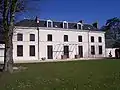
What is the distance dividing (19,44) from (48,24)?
7545 mm

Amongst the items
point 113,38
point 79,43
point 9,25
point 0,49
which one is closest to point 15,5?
point 9,25

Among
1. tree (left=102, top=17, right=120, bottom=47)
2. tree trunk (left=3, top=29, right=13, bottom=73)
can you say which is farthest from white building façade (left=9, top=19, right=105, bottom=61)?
tree (left=102, top=17, right=120, bottom=47)

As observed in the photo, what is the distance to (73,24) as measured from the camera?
58562 mm

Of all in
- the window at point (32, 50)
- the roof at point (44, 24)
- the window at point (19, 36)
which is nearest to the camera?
the window at point (19, 36)

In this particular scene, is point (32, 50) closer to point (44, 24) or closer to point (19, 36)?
point (19, 36)

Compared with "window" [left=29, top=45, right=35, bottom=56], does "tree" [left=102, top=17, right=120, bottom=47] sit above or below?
above

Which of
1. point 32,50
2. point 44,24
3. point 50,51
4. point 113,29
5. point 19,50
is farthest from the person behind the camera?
point 113,29

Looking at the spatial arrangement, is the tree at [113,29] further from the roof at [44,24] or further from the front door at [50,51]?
the front door at [50,51]

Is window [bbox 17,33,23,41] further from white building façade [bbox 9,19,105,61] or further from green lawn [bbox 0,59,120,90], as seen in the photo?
green lawn [bbox 0,59,120,90]

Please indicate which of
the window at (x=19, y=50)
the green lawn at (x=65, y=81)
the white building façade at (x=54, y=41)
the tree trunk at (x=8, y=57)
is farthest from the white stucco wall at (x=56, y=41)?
the green lawn at (x=65, y=81)

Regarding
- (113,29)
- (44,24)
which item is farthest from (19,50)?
(113,29)

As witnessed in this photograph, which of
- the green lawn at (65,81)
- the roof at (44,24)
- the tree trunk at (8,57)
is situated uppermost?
the roof at (44,24)

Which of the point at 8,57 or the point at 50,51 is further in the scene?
the point at 50,51

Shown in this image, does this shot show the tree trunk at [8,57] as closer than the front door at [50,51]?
Yes
